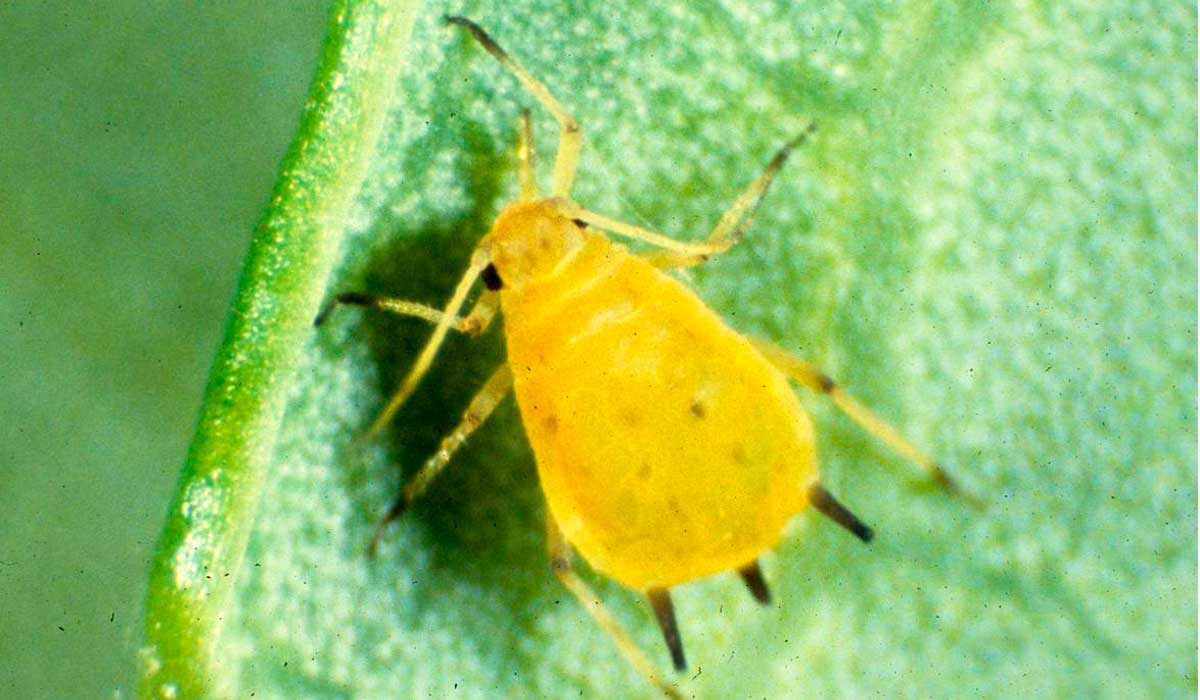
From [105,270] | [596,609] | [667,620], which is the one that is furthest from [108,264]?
[667,620]

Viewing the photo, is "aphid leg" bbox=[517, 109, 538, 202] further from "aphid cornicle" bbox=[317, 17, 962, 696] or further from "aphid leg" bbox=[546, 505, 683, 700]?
"aphid leg" bbox=[546, 505, 683, 700]

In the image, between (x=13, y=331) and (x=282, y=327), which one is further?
(x=13, y=331)

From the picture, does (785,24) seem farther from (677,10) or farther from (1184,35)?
(1184,35)

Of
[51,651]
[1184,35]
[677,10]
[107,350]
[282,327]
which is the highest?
[1184,35]

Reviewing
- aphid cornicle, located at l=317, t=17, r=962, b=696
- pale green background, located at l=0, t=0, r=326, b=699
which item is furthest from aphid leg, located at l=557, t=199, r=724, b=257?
pale green background, located at l=0, t=0, r=326, b=699

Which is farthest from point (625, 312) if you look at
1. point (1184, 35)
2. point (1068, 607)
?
point (1184, 35)

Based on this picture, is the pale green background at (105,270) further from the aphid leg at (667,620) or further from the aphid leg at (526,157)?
the aphid leg at (667,620)

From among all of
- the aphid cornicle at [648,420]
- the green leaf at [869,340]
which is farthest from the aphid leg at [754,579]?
the green leaf at [869,340]
